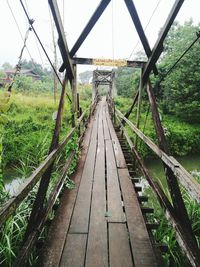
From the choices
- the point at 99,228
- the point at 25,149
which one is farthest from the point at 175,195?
the point at 25,149

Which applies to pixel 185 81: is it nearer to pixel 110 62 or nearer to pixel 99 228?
pixel 110 62

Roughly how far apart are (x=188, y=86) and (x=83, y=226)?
485 inches

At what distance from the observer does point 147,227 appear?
2361 millimetres

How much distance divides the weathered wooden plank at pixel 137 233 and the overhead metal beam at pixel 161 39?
1.84m

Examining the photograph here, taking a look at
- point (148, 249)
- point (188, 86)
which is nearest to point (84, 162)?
point (148, 249)

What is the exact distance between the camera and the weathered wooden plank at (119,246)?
6.17 feet

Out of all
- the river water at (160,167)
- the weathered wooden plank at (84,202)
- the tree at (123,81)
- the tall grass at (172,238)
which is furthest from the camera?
the tree at (123,81)

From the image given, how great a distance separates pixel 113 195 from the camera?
310 cm

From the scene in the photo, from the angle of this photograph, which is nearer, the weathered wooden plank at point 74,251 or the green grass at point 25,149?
A: the weathered wooden plank at point 74,251

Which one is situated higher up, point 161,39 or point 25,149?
point 161,39

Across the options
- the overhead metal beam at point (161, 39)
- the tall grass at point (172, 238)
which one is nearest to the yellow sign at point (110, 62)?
the overhead metal beam at point (161, 39)

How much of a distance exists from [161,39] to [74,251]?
8.63 ft

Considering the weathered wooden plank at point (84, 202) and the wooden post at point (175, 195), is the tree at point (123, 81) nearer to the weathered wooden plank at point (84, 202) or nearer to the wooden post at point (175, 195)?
the weathered wooden plank at point (84, 202)

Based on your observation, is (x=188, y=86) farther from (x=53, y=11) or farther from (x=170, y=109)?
(x=53, y=11)
